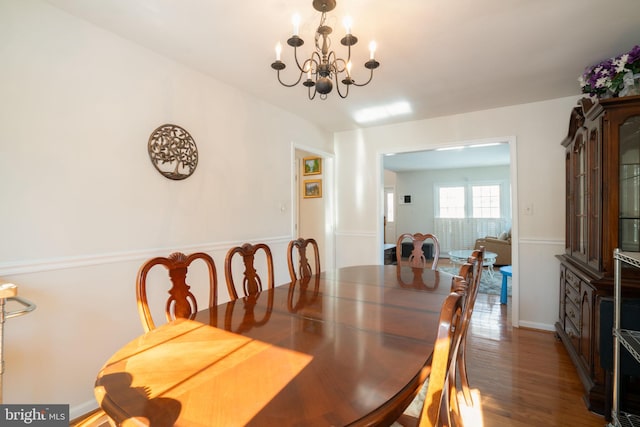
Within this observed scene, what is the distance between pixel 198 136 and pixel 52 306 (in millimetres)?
1555

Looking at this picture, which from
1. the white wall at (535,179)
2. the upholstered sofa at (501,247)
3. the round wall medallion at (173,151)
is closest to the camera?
the round wall medallion at (173,151)

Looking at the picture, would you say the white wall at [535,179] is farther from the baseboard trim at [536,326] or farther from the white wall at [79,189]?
the white wall at [79,189]

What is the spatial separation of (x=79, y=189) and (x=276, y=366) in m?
1.76

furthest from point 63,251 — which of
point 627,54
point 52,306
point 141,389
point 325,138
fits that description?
point 627,54

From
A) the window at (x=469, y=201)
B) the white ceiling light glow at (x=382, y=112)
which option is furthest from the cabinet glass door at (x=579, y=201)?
the window at (x=469, y=201)

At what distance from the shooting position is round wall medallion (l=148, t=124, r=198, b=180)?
7.51 ft

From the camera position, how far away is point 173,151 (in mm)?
2408

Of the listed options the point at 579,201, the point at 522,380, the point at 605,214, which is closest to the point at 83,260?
the point at 522,380

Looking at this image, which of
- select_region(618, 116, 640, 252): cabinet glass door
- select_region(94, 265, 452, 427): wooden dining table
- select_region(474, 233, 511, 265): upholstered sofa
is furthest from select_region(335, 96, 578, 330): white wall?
select_region(474, 233, 511, 265): upholstered sofa

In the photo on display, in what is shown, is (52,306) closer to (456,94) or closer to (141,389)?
(141,389)

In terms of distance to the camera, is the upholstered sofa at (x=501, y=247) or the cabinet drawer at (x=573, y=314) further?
the upholstered sofa at (x=501, y=247)

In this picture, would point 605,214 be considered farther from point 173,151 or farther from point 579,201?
point 173,151

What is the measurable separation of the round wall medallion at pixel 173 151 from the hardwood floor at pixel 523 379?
2647 millimetres

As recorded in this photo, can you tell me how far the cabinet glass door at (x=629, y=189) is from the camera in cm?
197
